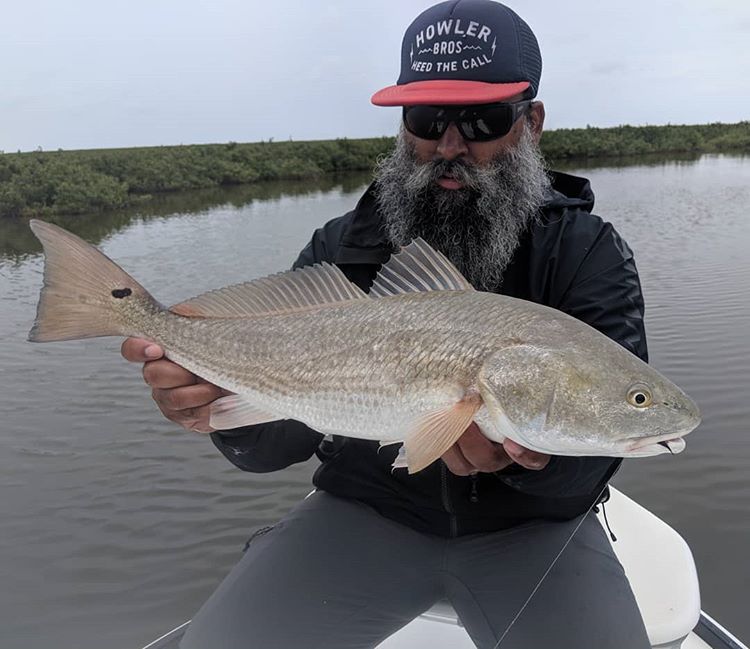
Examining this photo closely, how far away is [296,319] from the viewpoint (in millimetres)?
2549

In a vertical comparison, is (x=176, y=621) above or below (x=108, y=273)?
below

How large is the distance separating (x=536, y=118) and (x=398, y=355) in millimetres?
1902

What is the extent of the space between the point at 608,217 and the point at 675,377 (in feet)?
48.1

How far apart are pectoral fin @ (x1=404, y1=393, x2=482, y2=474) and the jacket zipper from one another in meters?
0.73

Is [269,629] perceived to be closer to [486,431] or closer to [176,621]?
[486,431]

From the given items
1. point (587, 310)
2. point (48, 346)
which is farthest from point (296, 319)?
point (48, 346)

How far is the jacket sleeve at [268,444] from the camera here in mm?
2912

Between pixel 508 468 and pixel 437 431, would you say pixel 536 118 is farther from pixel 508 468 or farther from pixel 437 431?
pixel 437 431

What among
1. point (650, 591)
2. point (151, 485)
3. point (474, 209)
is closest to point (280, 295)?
point (474, 209)

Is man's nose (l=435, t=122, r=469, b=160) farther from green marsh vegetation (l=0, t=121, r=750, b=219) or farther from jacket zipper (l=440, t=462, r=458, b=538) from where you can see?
green marsh vegetation (l=0, t=121, r=750, b=219)

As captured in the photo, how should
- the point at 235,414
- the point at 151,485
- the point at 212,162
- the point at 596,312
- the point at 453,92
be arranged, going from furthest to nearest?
the point at 212,162 → the point at 151,485 → the point at 453,92 → the point at 596,312 → the point at 235,414

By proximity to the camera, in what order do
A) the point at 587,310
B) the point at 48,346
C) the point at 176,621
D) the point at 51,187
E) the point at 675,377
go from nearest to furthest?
the point at 587,310, the point at 176,621, the point at 675,377, the point at 48,346, the point at 51,187

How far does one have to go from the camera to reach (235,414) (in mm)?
2566

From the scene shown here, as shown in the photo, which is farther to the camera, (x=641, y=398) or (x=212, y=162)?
(x=212, y=162)
